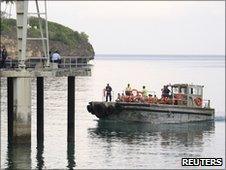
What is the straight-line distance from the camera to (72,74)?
1554 inches

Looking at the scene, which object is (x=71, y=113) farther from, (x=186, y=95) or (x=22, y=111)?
(x=186, y=95)

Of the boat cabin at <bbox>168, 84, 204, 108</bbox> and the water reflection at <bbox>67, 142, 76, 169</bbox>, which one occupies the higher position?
the boat cabin at <bbox>168, 84, 204, 108</bbox>

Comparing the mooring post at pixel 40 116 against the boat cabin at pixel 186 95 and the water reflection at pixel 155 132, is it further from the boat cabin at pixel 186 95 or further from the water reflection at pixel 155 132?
the boat cabin at pixel 186 95

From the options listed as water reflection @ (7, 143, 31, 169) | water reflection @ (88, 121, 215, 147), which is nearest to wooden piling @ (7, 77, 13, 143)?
water reflection @ (7, 143, 31, 169)

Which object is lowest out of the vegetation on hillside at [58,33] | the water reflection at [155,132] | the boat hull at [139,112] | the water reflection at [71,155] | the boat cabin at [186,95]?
the water reflection at [71,155]

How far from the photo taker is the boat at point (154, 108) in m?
51.9

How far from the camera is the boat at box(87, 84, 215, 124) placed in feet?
170

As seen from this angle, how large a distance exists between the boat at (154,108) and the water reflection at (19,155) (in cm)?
1650

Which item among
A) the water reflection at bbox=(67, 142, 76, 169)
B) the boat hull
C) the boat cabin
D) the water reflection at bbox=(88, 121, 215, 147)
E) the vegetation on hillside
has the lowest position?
the water reflection at bbox=(67, 142, 76, 169)

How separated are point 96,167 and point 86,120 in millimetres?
21910

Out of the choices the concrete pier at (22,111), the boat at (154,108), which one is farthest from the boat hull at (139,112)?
the concrete pier at (22,111)

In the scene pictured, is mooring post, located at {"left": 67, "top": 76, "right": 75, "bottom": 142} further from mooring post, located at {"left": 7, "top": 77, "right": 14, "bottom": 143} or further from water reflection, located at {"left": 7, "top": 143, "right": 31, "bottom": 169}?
water reflection, located at {"left": 7, "top": 143, "right": 31, "bottom": 169}

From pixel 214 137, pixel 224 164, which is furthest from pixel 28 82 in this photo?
pixel 214 137

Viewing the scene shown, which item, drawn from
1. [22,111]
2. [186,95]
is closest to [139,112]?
[186,95]
